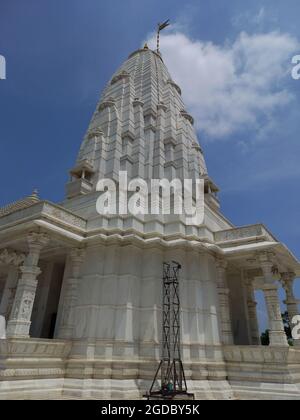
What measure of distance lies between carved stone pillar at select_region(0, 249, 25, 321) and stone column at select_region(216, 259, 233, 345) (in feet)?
34.9

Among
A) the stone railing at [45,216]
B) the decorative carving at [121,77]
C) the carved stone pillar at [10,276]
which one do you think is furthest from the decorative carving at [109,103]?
the carved stone pillar at [10,276]

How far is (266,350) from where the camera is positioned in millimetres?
13078

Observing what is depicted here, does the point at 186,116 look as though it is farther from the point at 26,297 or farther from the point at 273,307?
the point at 26,297

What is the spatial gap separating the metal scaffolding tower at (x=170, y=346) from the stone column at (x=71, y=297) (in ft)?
13.9

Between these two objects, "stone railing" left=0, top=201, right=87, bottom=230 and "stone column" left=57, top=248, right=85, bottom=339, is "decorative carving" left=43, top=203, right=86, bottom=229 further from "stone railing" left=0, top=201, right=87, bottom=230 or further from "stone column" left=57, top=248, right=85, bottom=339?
"stone column" left=57, top=248, right=85, bottom=339

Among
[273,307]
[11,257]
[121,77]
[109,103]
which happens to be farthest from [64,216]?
[121,77]

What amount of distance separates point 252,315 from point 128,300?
10286 mm

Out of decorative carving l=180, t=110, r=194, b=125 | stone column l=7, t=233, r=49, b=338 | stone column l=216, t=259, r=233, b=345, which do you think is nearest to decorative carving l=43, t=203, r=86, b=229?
stone column l=7, t=233, r=49, b=338

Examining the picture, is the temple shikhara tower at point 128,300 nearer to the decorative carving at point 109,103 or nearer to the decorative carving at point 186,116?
the decorative carving at point 109,103
